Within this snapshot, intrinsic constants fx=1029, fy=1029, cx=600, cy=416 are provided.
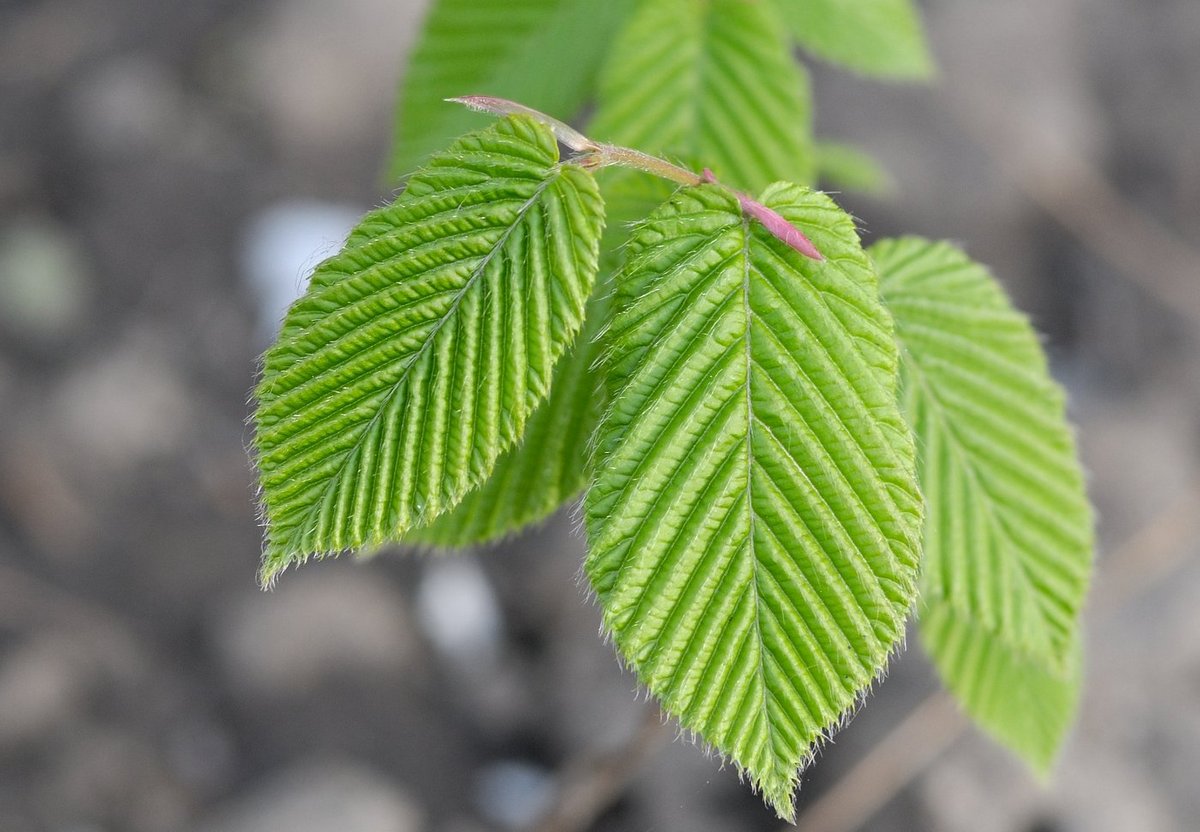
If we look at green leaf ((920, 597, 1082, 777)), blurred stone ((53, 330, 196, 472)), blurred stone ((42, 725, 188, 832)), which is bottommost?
blurred stone ((42, 725, 188, 832))

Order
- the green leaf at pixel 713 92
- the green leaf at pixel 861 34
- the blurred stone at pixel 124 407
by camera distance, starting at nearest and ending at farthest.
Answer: the green leaf at pixel 713 92
the green leaf at pixel 861 34
the blurred stone at pixel 124 407

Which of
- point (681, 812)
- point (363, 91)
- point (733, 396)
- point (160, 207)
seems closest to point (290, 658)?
point (681, 812)

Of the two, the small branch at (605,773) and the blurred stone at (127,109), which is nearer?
the small branch at (605,773)

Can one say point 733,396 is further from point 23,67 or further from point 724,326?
point 23,67

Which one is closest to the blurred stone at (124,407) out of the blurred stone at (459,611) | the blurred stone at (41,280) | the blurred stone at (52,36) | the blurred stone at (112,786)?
the blurred stone at (41,280)

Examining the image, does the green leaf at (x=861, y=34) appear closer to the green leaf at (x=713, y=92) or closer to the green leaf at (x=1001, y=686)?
the green leaf at (x=713, y=92)

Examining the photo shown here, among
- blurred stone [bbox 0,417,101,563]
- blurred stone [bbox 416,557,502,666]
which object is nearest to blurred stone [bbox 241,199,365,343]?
blurred stone [bbox 0,417,101,563]

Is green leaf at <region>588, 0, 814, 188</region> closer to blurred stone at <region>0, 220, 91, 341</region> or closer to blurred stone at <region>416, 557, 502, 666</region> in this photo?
blurred stone at <region>416, 557, 502, 666</region>
